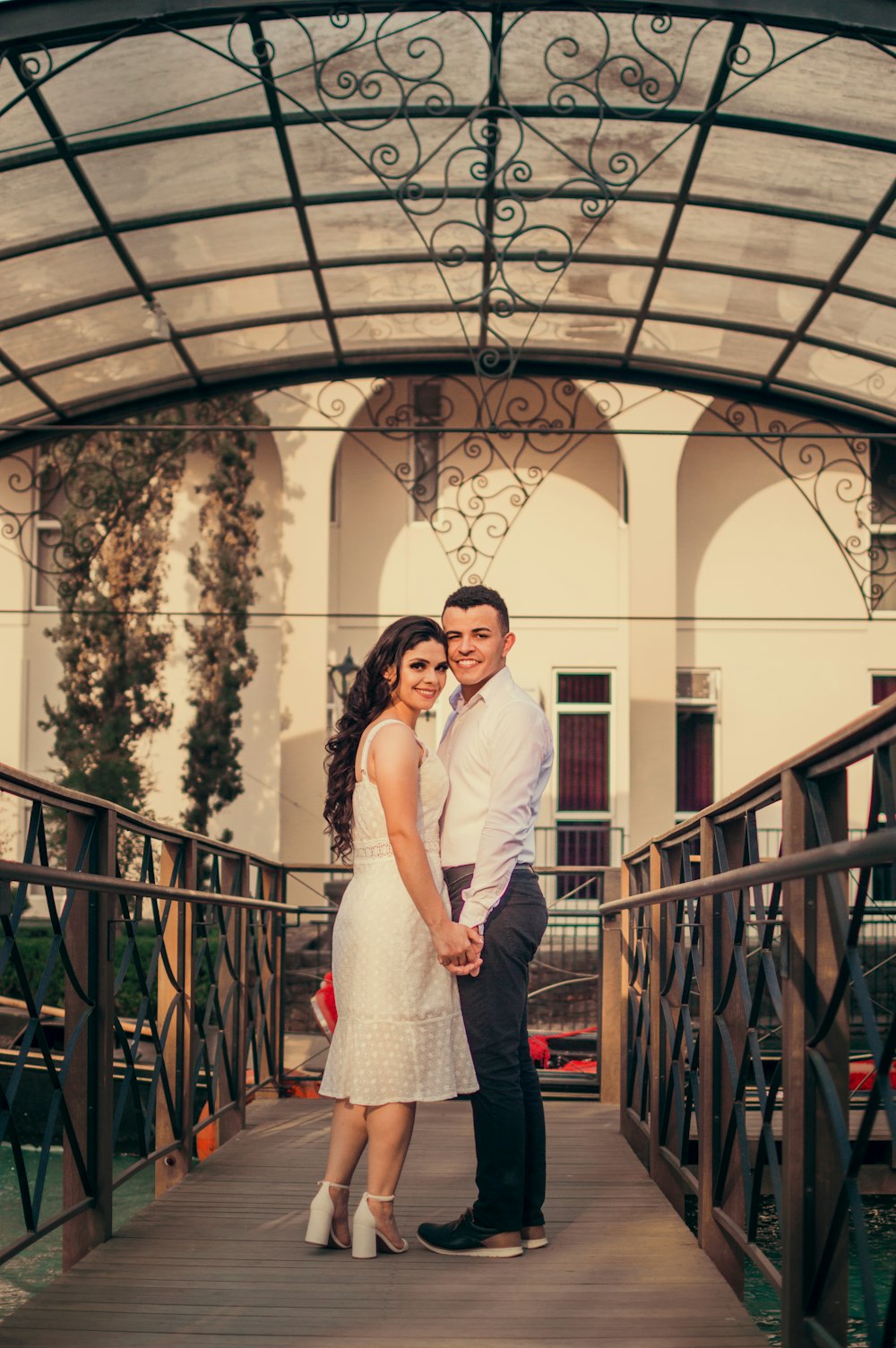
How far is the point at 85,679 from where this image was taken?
18391 mm

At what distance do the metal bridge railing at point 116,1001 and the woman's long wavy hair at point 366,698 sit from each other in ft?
2.03

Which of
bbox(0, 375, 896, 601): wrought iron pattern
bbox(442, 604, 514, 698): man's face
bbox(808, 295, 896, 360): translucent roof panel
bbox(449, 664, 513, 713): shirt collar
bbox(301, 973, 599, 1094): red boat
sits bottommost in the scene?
bbox(301, 973, 599, 1094): red boat

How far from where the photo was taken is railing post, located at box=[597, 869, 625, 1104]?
7656mm

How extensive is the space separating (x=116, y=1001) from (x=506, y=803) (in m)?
2.37

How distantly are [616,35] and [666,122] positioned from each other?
0.84m

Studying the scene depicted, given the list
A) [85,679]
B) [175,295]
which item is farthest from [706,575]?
[175,295]

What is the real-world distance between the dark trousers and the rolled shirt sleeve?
4.1 inches

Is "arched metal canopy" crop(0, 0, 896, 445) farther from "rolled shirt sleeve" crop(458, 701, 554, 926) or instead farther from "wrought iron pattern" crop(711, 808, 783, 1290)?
"wrought iron pattern" crop(711, 808, 783, 1290)

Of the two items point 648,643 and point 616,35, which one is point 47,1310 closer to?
point 616,35

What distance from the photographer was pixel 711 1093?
403 centimetres

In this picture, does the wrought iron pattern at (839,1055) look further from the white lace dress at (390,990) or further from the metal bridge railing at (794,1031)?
the white lace dress at (390,990)

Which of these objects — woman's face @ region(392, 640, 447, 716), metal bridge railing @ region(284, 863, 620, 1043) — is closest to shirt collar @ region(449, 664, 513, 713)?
woman's face @ region(392, 640, 447, 716)

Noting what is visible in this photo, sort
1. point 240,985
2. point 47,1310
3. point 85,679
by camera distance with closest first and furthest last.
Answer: point 47,1310 < point 240,985 < point 85,679

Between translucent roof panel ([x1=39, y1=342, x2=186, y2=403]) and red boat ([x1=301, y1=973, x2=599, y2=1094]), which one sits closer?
red boat ([x1=301, y1=973, x2=599, y2=1094])
